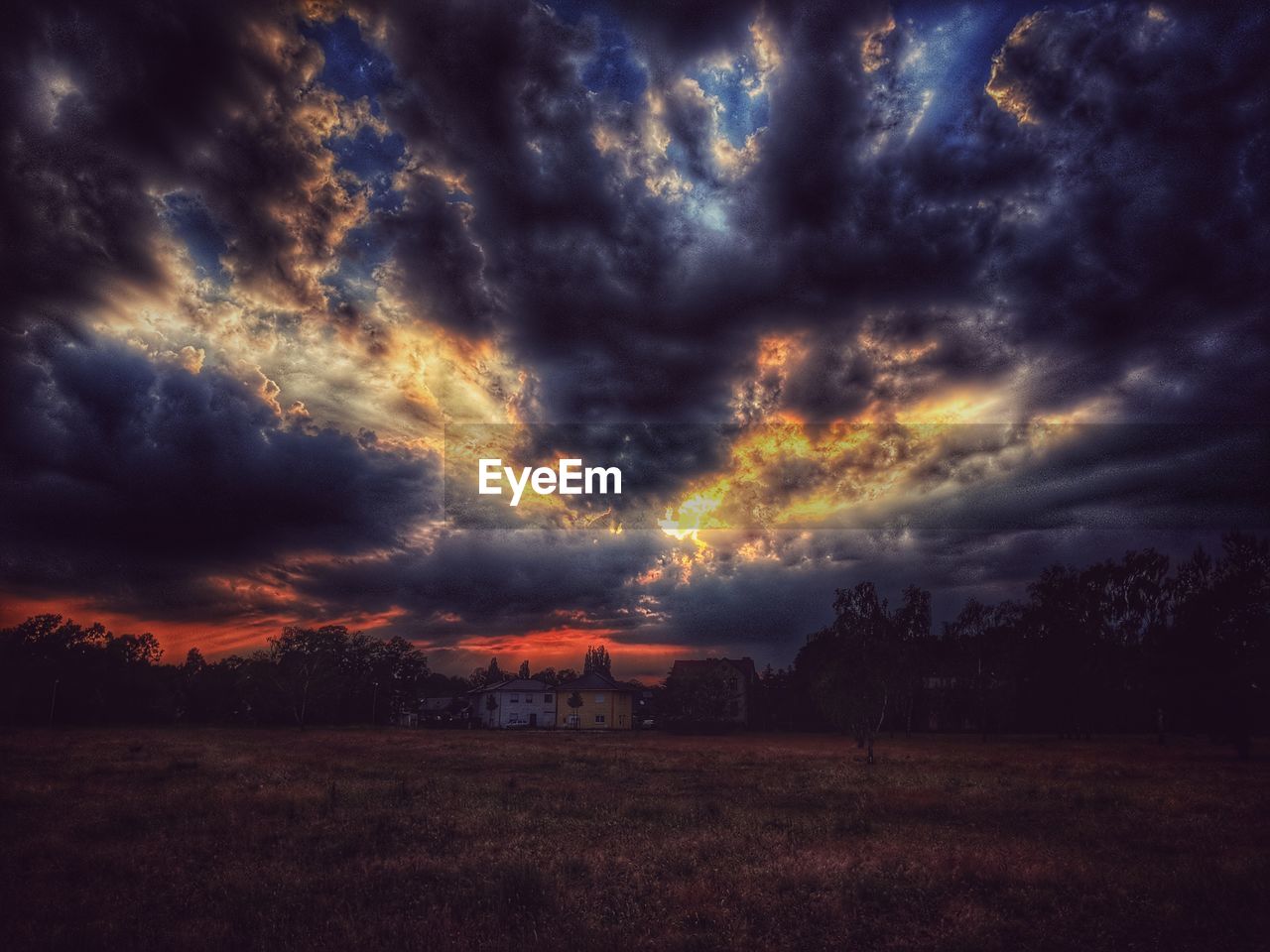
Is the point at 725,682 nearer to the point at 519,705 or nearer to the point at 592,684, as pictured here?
the point at 592,684

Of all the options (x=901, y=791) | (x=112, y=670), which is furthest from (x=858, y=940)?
(x=112, y=670)

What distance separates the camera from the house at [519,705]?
9812 centimetres

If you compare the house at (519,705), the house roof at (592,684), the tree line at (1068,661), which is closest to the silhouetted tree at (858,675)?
the tree line at (1068,661)

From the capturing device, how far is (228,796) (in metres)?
21.0

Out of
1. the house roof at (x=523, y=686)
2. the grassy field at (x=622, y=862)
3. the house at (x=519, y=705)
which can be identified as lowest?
the house at (x=519, y=705)

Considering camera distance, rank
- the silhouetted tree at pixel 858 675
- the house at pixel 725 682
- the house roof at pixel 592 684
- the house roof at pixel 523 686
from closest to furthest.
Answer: the silhouetted tree at pixel 858 675
the house at pixel 725 682
the house roof at pixel 592 684
the house roof at pixel 523 686

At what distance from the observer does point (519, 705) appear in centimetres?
9956

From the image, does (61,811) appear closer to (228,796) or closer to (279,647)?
(228,796)

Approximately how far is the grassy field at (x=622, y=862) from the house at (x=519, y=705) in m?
74.0

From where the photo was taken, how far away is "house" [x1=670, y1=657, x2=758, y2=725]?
79.3 meters

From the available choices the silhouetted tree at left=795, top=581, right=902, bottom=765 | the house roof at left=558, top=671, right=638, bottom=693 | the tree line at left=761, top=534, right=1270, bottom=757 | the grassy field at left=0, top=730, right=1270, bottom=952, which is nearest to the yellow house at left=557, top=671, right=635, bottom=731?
the house roof at left=558, top=671, right=638, bottom=693

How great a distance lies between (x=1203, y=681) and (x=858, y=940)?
50.0 m

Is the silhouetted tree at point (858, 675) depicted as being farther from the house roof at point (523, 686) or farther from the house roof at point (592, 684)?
the house roof at point (523, 686)

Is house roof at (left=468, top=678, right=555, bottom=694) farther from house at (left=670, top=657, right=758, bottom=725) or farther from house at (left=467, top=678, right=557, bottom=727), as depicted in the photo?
house at (left=670, top=657, right=758, bottom=725)
